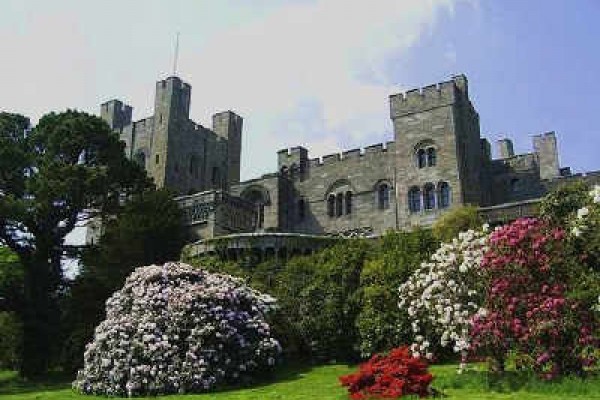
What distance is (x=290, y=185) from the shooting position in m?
53.5

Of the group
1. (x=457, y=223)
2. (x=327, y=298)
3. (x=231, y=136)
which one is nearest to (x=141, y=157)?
(x=231, y=136)


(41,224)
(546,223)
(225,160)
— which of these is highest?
(225,160)

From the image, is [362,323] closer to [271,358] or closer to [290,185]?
[271,358]

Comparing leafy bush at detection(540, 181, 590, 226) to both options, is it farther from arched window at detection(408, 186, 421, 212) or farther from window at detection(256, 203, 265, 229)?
window at detection(256, 203, 265, 229)

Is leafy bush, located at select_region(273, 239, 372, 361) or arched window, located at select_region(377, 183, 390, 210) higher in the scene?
arched window, located at select_region(377, 183, 390, 210)

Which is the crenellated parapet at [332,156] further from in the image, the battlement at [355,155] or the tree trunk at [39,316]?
the tree trunk at [39,316]

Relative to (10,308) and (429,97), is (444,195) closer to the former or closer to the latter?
(429,97)

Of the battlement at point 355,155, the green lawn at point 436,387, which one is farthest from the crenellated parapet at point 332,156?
the green lawn at point 436,387

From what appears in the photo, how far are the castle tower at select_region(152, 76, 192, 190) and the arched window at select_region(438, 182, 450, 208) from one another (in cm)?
2152

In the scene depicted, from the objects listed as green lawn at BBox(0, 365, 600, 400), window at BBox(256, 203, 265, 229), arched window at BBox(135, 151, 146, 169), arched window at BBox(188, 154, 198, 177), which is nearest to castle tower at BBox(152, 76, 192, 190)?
arched window at BBox(135, 151, 146, 169)

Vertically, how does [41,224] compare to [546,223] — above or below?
above

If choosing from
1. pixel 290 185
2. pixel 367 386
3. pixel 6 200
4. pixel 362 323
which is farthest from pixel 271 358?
pixel 290 185

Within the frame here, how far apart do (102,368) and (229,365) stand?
13.5 ft

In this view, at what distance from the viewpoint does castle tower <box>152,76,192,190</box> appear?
5717 cm
